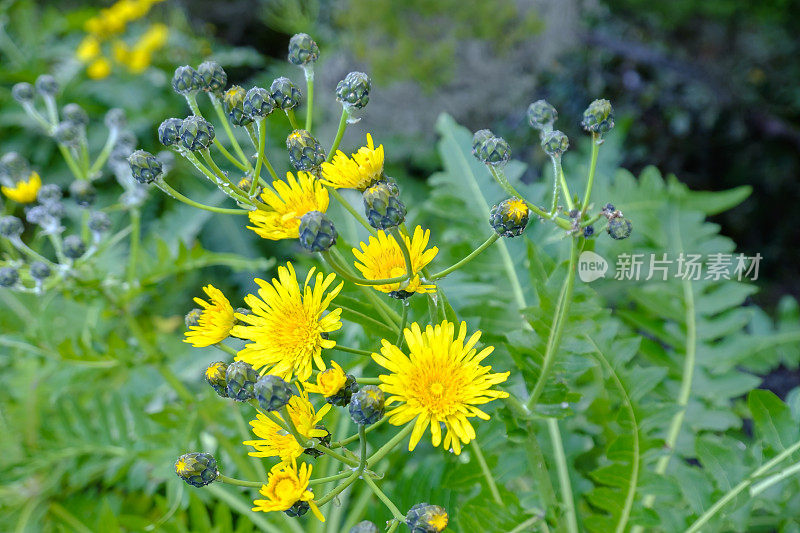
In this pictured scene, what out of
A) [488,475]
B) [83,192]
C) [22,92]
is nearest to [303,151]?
[488,475]

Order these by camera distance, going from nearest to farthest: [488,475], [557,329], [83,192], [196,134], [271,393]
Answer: [271,393] < [196,134] < [557,329] < [488,475] < [83,192]

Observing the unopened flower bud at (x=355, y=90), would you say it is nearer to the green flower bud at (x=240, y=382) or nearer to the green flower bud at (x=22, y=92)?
the green flower bud at (x=240, y=382)

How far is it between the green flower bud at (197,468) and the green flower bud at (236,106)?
18.1 inches

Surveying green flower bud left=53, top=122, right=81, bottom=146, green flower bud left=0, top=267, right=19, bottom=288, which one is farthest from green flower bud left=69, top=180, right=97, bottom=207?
green flower bud left=0, top=267, right=19, bottom=288

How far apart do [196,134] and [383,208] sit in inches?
11.1

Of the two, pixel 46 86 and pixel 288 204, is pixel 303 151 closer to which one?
pixel 288 204

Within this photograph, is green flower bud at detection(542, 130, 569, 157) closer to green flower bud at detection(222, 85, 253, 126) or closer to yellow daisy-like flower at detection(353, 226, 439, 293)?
yellow daisy-like flower at detection(353, 226, 439, 293)

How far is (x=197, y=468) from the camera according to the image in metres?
0.83

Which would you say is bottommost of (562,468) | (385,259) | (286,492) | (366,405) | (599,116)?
(286,492)

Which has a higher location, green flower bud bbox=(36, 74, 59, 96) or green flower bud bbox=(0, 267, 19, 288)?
green flower bud bbox=(36, 74, 59, 96)

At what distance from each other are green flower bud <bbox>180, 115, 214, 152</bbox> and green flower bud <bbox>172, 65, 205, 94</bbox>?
8cm

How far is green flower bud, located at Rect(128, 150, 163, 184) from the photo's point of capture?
0.89 m

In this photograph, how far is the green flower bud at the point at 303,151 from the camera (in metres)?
0.82

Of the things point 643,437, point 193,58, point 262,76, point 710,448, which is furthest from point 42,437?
point 262,76
